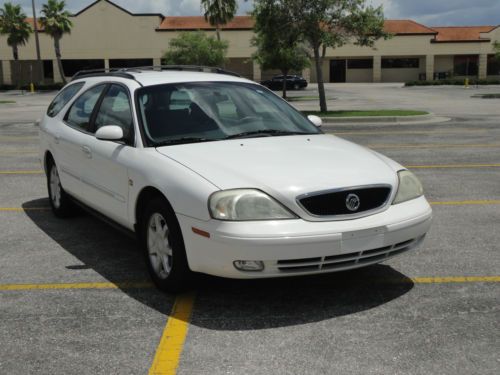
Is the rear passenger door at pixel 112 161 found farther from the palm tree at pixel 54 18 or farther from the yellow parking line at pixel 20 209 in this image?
the palm tree at pixel 54 18

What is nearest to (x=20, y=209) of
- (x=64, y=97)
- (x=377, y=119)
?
(x=64, y=97)

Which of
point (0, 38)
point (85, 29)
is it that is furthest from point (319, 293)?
point (0, 38)

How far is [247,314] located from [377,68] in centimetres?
6865

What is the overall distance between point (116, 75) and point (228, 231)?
8.98 ft

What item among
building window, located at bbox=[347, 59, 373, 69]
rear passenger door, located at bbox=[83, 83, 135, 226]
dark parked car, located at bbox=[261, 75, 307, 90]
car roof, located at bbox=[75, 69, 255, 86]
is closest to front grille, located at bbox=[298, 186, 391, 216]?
rear passenger door, located at bbox=[83, 83, 135, 226]

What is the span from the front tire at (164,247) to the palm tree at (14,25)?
207 ft

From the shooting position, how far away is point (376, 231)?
4.13 m

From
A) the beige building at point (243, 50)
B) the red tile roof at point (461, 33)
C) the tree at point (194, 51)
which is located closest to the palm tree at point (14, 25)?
the beige building at point (243, 50)

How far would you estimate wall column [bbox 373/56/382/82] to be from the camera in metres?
69.4

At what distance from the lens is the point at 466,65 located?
7031cm

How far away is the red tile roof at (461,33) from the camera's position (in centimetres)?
6894

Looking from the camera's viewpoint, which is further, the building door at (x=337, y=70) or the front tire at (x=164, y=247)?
the building door at (x=337, y=70)

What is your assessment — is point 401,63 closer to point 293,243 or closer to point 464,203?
point 464,203

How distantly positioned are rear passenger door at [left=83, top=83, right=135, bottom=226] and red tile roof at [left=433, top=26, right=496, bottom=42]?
67.9 m
